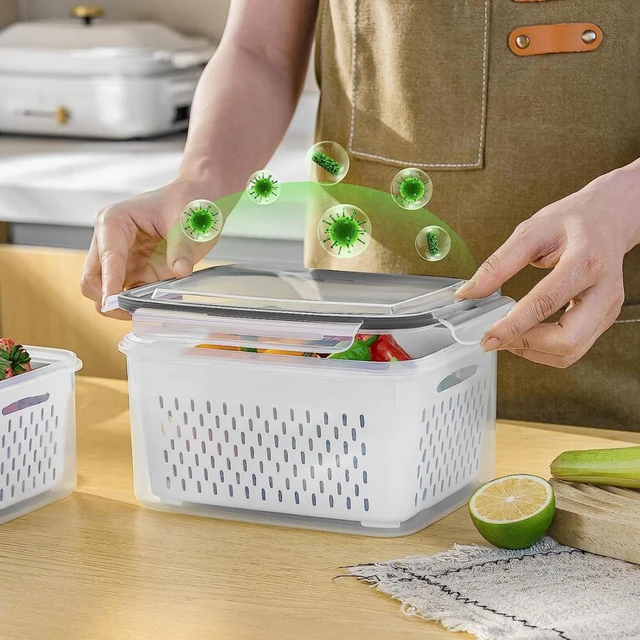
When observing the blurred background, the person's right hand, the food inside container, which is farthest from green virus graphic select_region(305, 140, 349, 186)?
the food inside container

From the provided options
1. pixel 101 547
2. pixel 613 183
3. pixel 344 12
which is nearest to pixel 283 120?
pixel 344 12

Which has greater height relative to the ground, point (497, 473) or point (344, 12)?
point (344, 12)

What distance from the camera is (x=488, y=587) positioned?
772mm

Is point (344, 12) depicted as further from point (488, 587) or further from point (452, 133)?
point (488, 587)

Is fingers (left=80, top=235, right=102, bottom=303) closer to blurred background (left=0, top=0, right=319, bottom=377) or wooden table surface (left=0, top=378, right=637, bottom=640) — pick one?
wooden table surface (left=0, top=378, right=637, bottom=640)

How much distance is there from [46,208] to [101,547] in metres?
1.28

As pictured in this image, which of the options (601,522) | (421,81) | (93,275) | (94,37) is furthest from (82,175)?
(601,522)

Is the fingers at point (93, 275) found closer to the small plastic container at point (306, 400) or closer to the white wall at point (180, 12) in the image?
the small plastic container at point (306, 400)

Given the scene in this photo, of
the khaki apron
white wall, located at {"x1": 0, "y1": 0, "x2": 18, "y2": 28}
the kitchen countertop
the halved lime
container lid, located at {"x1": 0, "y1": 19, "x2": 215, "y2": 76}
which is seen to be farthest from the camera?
white wall, located at {"x1": 0, "y1": 0, "x2": 18, "y2": 28}

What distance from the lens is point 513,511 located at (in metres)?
0.84

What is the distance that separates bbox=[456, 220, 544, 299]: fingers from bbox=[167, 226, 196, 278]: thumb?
242 millimetres

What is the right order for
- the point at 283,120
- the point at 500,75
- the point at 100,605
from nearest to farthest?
the point at 100,605 < the point at 500,75 < the point at 283,120

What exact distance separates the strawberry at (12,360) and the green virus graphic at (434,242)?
342mm

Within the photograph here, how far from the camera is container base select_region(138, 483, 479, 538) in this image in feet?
2.86
